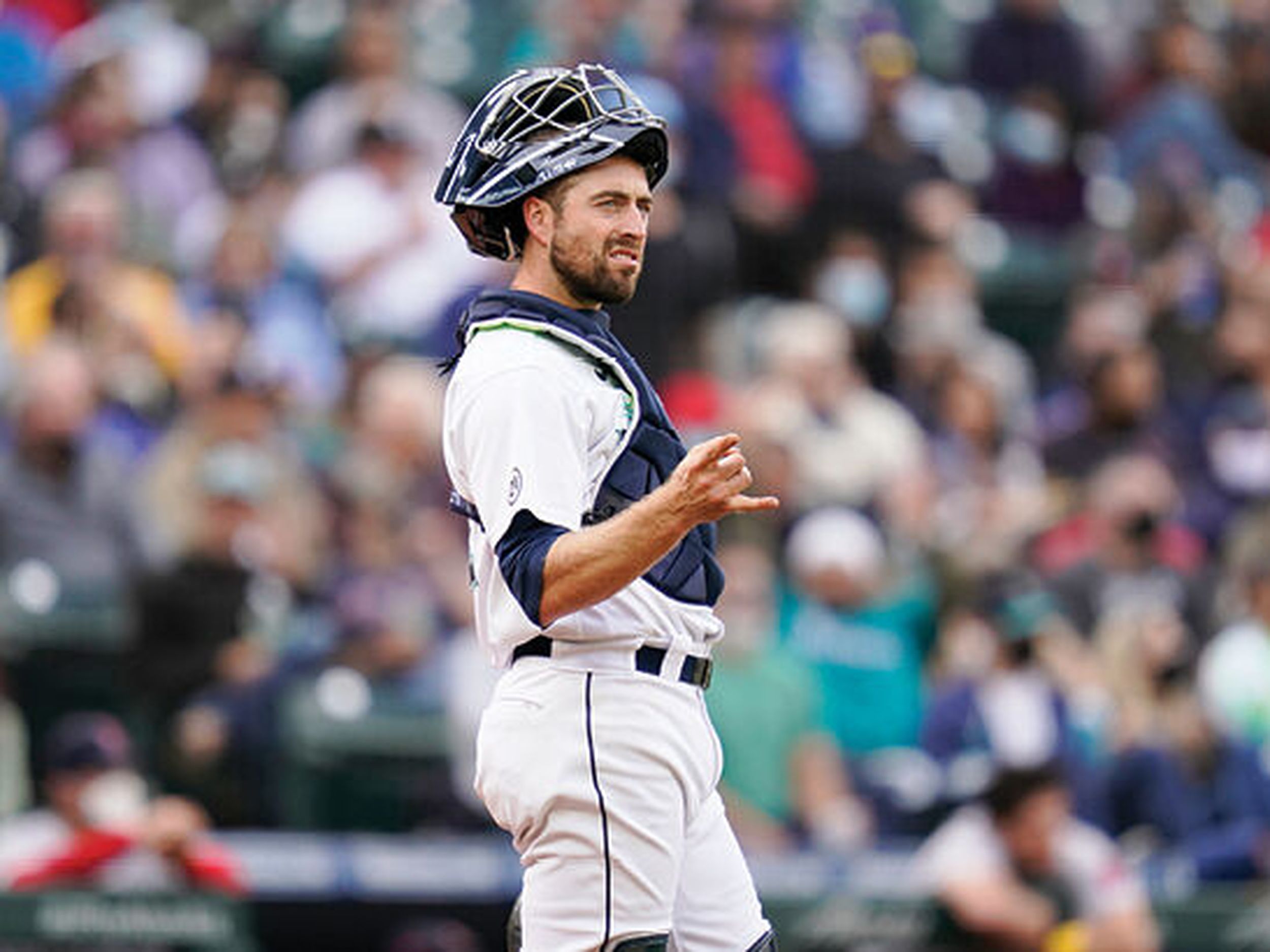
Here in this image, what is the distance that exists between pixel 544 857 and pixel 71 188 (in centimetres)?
687

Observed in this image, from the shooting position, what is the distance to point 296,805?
8727mm

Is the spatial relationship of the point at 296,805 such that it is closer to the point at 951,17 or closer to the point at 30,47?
the point at 30,47

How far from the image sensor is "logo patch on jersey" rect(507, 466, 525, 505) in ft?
14.2

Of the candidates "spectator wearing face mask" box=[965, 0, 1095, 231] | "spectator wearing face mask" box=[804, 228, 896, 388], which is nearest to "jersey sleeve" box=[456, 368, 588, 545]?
"spectator wearing face mask" box=[804, 228, 896, 388]

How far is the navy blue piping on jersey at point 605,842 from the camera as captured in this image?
4.43m

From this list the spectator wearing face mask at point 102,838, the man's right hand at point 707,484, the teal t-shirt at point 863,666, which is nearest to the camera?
the man's right hand at point 707,484

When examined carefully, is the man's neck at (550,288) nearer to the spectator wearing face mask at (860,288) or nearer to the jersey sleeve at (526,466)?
the jersey sleeve at (526,466)

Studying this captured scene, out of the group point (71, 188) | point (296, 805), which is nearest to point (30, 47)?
point (71, 188)

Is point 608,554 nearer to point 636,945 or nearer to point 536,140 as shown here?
point 636,945

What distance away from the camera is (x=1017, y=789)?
8516 mm

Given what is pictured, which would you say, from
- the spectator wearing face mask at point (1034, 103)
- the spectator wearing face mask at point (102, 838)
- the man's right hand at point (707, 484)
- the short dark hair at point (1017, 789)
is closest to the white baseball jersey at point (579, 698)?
the man's right hand at point (707, 484)

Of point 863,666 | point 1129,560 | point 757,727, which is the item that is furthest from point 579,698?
point 1129,560

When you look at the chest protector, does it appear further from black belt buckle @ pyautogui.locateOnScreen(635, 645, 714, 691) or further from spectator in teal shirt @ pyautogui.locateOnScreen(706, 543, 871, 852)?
spectator in teal shirt @ pyautogui.locateOnScreen(706, 543, 871, 852)

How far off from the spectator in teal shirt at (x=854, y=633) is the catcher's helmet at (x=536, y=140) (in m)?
5.12
